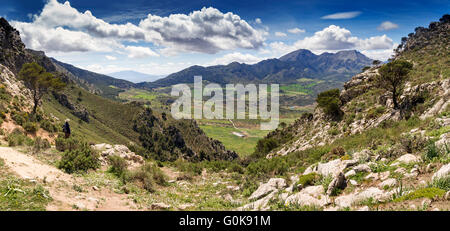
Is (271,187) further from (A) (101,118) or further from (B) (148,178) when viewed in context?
(A) (101,118)

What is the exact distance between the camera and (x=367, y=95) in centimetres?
3303

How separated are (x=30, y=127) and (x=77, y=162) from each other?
51.5 feet

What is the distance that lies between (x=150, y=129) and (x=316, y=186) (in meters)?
88.1

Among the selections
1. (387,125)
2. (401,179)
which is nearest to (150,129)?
(387,125)

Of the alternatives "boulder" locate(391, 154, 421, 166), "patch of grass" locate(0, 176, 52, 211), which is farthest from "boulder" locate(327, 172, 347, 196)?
"patch of grass" locate(0, 176, 52, 211)

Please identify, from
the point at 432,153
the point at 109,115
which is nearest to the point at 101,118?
the point at 109,115

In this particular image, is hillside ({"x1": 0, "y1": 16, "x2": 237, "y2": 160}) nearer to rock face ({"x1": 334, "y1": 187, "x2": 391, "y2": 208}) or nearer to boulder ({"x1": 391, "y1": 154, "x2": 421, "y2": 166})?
rock face ({"x1": 334, "y1": 187, "x2": 391, "y2": 208})

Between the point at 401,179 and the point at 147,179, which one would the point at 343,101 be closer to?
the point at 401,179

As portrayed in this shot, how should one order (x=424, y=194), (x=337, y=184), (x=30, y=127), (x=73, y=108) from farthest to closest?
(x=73, y=108) < (x=30, y=127) < (x=337, y=184) < (x=424, y=194)

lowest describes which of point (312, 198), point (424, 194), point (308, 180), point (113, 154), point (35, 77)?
point (113, 154)

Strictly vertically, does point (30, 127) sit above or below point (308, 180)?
above

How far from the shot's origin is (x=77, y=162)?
47.0 ft

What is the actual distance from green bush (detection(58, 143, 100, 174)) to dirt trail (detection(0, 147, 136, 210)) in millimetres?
680

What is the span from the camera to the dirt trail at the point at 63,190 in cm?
906
